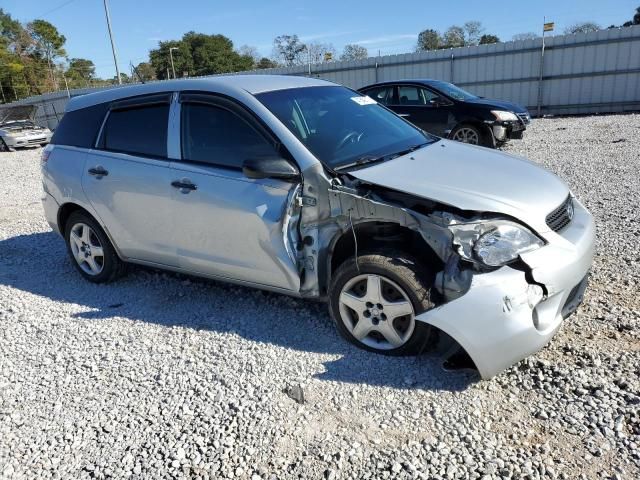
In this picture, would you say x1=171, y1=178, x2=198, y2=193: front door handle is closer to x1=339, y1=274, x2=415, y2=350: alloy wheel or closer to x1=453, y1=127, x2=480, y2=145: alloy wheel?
x1=339, y1=274, x2=415, y2=350: alloy wheel

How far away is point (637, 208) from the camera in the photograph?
598 cm

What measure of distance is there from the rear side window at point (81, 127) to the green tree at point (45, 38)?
67745 mm

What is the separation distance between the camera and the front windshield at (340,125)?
3.53 m

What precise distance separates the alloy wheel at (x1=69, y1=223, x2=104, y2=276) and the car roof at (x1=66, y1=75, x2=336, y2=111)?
1195 mm

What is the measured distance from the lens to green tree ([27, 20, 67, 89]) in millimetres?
62969

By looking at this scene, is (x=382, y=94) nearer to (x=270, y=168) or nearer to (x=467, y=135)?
(x=467, y=135)

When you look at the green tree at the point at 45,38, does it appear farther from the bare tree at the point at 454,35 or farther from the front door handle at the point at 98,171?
the front door handle at the point at 98,171

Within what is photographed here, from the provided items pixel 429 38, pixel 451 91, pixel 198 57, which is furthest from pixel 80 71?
pixel 451 91

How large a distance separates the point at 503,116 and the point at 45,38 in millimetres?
69350

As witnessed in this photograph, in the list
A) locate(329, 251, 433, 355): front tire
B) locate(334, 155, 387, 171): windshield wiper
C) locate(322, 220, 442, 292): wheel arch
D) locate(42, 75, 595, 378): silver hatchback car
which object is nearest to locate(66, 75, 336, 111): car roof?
locate(42, 75, 595, 378): silver hatchback car

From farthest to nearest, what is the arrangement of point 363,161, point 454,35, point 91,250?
point 454,35
point 91,250
point 363,161

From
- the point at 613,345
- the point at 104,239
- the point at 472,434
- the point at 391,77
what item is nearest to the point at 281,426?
the point at 472,434

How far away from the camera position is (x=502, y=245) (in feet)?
9.23

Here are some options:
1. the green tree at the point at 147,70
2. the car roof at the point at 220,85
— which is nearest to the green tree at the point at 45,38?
the green tree at the point at 147,70
